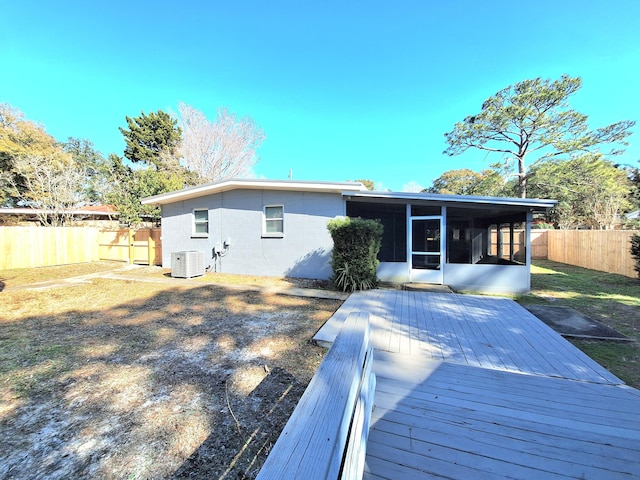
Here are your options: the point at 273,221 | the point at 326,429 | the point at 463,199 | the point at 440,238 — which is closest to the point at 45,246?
the point at 273,221

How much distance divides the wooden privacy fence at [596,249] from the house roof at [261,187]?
32.4ft

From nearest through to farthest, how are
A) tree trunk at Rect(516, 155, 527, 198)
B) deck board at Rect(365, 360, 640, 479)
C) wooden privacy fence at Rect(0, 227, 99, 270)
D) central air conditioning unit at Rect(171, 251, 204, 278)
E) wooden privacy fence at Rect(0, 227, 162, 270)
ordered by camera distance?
deck board at Rect(365, 360, 640, 479), central air conditioning unit at Rect(171, 251, 204, 278), wooden privacy fence at Rect(0, 227, 99, 270), wooden privacy fence at Rect(0, 227, 162, 270), tree trunk at Rect(516, 155, 527, 198)

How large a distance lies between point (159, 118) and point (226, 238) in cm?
1780

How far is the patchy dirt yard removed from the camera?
6.04 feet

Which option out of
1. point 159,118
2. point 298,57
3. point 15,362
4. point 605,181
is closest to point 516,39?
point 298,57

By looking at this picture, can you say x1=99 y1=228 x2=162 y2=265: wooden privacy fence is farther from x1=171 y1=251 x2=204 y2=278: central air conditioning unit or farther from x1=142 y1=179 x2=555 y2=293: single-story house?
x1=171 y1=251 x2=204 y2=278: central air conditioning unit

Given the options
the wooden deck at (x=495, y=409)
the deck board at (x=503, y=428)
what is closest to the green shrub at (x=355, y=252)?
the wooden deck at (x=495, y=409)

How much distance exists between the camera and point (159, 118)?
69.1 feet

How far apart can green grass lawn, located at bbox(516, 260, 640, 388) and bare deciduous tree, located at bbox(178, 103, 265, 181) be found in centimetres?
2093

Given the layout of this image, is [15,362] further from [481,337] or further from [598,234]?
[598,234]

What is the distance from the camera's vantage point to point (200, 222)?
408 inches

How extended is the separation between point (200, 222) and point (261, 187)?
3264mm

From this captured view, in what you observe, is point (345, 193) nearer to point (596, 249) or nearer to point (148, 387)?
point (148, 387)

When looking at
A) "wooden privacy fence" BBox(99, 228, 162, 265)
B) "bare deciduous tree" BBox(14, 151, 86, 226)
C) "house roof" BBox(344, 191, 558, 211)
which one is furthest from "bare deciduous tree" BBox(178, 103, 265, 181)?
"house roof" BBox(344, 191, 558, 211)
